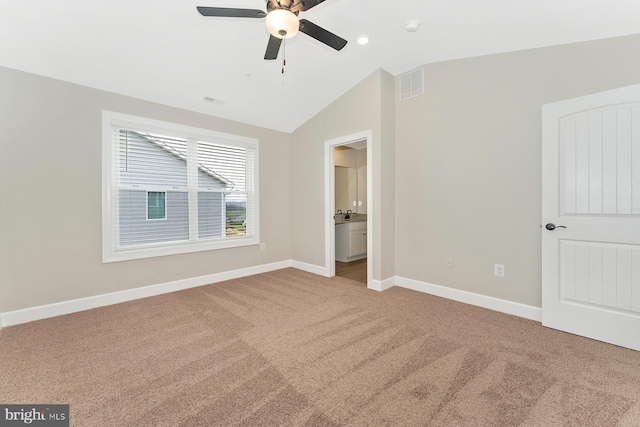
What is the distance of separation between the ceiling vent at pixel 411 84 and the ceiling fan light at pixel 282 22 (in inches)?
88.8

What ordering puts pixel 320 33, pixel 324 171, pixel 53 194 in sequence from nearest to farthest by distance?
pixel 320 33, pixel 53 194, pixel 324 171

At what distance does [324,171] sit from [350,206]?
8.06 feet

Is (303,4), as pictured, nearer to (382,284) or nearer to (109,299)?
(382,284)

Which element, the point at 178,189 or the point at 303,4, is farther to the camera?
the point at 178,189

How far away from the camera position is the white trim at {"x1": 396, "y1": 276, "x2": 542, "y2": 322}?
2.82 meters

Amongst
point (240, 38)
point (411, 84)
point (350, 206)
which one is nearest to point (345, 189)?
point (350, 206)

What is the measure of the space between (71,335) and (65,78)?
2.66 m

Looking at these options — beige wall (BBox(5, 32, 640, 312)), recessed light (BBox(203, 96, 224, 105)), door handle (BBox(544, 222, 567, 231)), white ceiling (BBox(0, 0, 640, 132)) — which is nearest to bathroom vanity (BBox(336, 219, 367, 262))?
beige wall (BBox(5, 32, 640, 312))

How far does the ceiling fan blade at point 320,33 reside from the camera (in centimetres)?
207

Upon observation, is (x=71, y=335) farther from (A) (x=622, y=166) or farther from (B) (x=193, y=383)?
(A) (x=622, y=166)

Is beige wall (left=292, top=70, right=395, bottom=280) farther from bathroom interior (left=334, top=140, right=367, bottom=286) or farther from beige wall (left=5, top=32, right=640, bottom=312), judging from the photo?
bathroom interior (left=334, top=140, right=367, bottom=286)

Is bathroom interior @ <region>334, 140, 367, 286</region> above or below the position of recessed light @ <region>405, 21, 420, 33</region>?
below

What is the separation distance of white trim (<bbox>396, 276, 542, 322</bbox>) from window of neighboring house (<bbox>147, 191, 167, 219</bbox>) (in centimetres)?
342

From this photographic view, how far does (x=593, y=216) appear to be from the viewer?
2410mm
